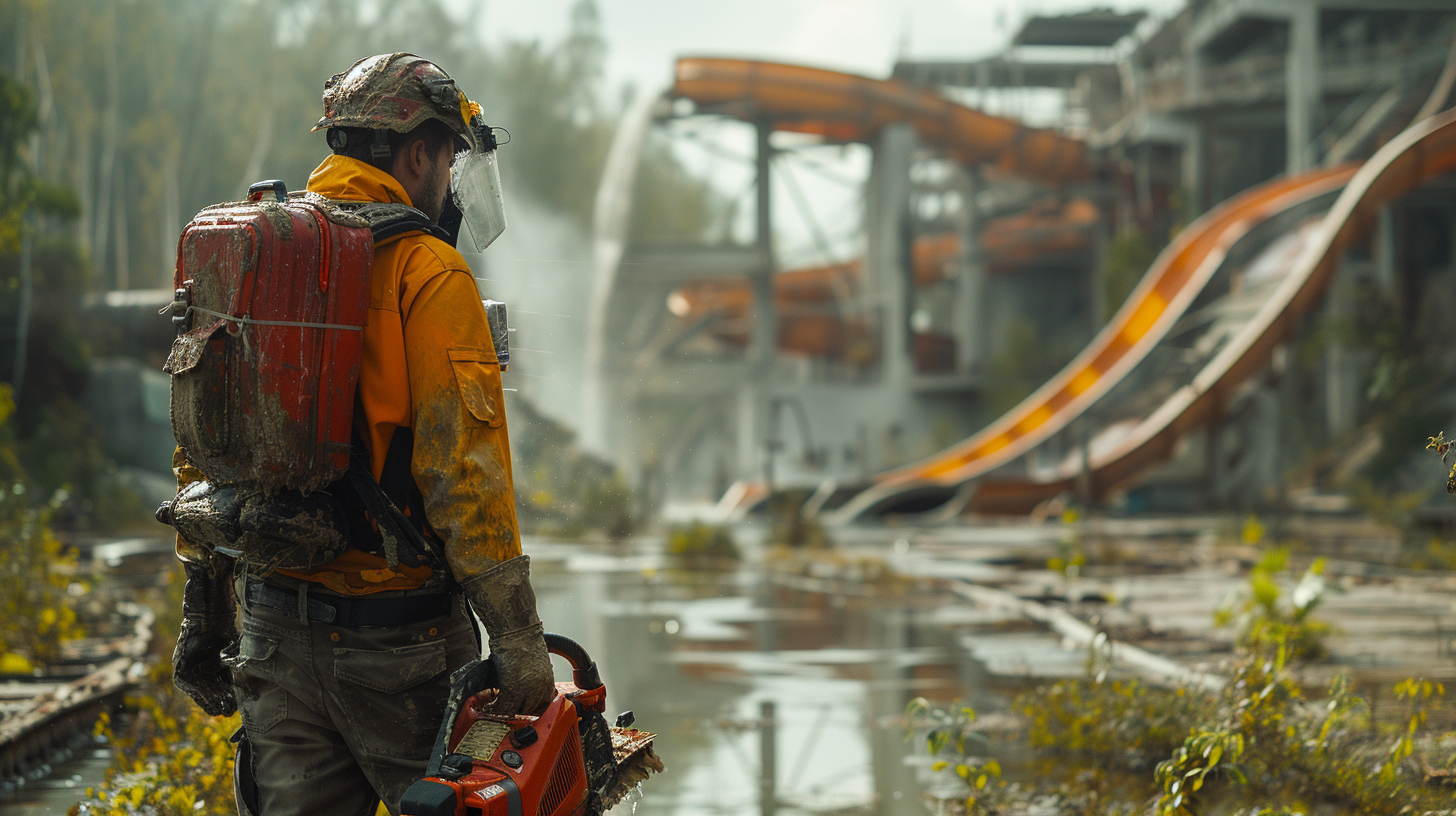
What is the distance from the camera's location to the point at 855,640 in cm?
920

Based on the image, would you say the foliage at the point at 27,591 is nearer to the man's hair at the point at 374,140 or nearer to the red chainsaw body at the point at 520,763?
the man's hair at the point at 374,140

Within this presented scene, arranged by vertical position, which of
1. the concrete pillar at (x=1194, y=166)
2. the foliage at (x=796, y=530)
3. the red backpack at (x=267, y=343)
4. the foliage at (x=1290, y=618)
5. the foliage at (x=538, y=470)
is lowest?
the foliage at (x=796, y=530)

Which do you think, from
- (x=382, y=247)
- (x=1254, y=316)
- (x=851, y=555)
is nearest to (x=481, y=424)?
(x=382, y=247)

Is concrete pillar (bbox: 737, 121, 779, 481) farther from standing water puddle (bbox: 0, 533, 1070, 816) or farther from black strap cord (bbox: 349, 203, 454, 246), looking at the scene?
black strap cord (bbox: 349, 203, 454, 246)

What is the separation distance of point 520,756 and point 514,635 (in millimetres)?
215

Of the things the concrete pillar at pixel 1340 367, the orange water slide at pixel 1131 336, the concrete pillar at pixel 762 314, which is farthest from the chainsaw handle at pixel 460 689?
the concrete pillar at pixel 762 314

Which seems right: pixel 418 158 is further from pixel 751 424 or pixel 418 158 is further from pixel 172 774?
pixel 751 424

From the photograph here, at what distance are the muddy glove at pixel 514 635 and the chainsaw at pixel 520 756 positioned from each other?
0.07 feet

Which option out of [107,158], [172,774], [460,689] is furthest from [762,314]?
[460,689]

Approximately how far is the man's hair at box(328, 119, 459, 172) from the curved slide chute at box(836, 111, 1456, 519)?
19.9 m

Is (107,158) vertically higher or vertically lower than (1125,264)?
higher

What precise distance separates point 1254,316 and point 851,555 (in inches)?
463

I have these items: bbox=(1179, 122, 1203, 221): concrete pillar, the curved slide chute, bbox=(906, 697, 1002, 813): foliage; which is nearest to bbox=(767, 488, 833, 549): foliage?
the curved slide chute

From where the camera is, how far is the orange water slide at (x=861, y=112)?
29.8 meters
